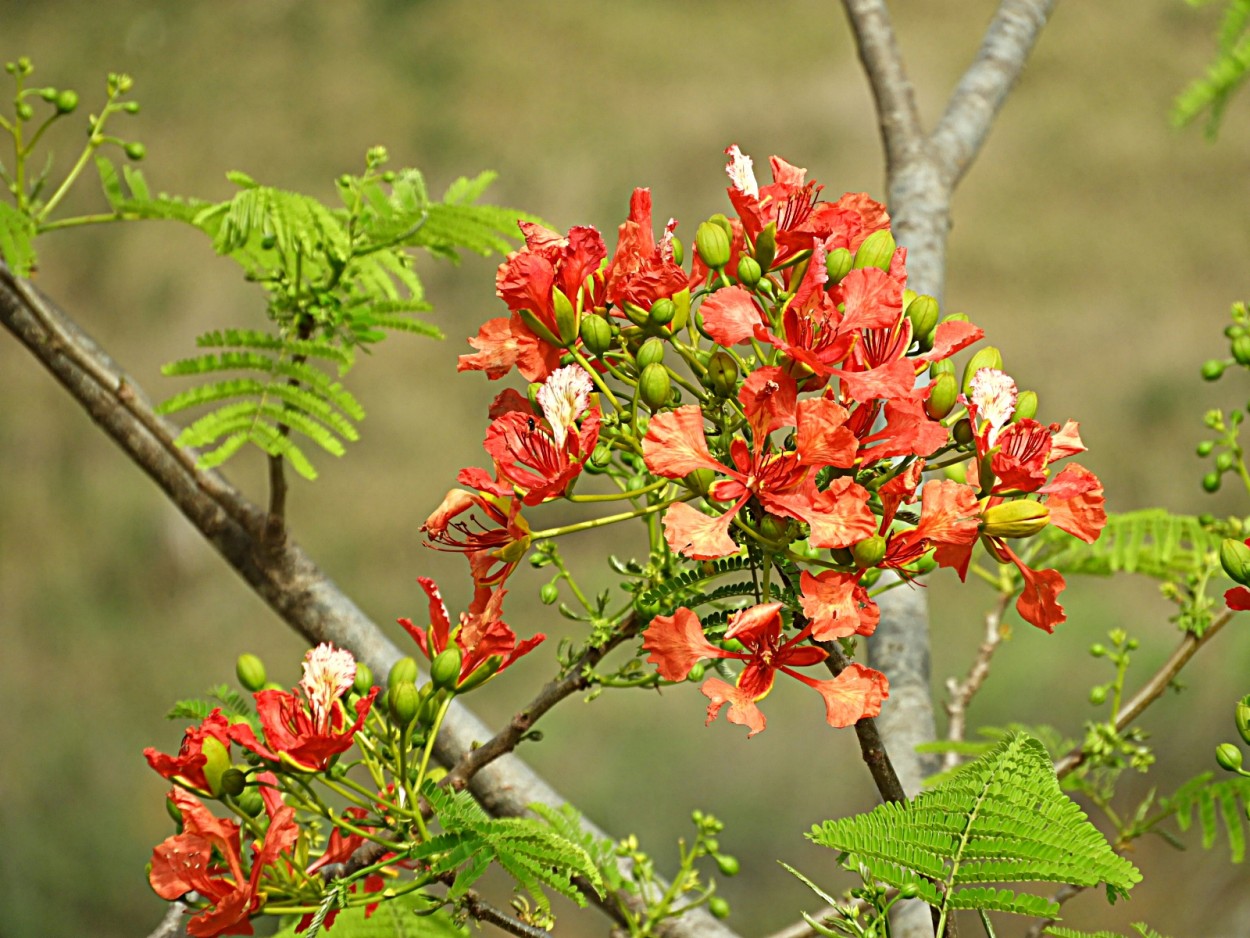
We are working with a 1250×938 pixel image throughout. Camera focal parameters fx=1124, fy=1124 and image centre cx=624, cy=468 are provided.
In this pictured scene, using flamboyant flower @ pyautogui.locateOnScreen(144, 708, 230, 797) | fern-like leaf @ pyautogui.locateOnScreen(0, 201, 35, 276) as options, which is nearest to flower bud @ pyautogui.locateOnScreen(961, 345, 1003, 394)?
flamboyant flower @ pyautogui.locateOnScreen(144, 708, 230, 797)

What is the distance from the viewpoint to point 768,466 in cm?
26

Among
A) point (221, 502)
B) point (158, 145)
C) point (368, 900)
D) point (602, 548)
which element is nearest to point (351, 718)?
point (368, 900)

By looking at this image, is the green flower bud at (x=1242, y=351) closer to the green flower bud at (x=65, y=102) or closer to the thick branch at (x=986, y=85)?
the thick branch at (x=986, y=85)

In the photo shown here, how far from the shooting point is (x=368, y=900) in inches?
11.8

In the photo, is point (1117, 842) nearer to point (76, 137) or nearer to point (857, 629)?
point (857, 629)

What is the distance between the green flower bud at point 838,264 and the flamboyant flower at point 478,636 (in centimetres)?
13

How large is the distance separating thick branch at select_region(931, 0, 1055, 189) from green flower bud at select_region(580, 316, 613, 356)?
59cm

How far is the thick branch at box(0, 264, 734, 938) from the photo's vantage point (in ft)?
1.80

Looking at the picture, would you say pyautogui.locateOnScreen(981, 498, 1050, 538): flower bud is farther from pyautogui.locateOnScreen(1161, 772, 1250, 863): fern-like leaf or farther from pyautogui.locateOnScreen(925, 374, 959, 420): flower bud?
pyautogui.locateOnScreen(1161, 772, 1250, 863): fern-like leaf

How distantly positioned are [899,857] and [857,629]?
6cm

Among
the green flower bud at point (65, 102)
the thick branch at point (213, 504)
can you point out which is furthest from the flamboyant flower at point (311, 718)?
the green flower bud at point (65, 102)

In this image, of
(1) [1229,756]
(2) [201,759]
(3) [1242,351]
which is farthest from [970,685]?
(2) [201,759]

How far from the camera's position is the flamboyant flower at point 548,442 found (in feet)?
0.91

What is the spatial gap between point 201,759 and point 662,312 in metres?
0.17
